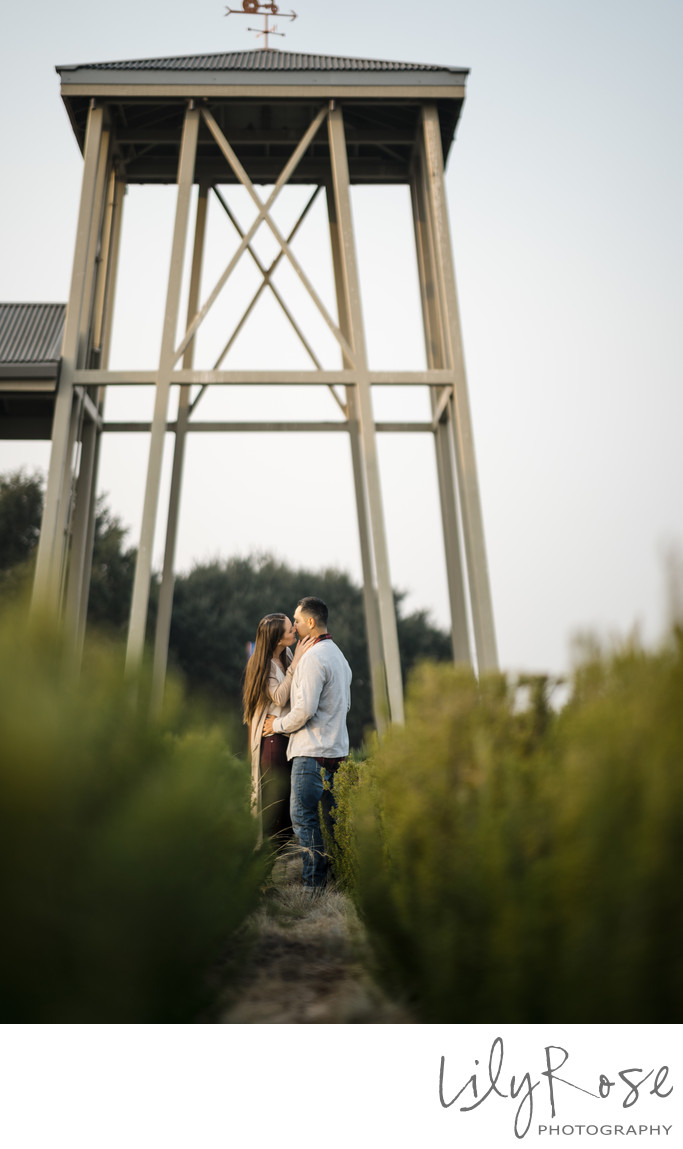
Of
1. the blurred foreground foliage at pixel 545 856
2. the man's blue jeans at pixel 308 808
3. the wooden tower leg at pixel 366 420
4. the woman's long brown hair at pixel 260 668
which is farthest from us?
the wooden tower leg at pixel 366 420

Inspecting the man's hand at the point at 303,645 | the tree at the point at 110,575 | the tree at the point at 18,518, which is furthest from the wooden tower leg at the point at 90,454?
the tree at the point at 18,518

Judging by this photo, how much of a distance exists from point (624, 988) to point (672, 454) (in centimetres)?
332

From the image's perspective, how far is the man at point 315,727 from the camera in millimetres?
4828

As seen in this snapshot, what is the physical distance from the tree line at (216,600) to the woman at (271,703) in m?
16.9

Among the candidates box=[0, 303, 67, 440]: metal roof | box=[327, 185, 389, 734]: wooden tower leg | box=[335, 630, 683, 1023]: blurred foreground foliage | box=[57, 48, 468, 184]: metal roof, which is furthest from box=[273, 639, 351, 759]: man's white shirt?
box=[57, 48, 468, 184]: metal roof

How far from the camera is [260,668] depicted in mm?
5715

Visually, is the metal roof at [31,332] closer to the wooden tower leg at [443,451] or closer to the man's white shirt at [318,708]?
the wooden tower leg at [443,451]

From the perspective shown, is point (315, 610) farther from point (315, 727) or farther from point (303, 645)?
point (315, 727)

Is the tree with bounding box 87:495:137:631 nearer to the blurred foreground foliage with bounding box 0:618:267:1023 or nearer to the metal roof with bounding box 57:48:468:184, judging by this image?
the metal roof with bounding box 57:48:468:184

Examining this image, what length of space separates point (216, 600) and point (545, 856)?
25.0 metres

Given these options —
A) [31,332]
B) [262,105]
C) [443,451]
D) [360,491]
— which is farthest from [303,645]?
[262,105]

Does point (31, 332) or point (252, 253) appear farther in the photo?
point (252, 253)

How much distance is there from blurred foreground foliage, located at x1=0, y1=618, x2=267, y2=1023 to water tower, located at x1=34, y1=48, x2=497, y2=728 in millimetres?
5585
